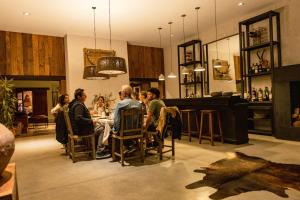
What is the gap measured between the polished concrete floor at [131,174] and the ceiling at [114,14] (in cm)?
355

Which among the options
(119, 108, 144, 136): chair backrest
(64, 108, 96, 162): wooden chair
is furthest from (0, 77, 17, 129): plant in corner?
(119, 108, 144, 136): chair backrest

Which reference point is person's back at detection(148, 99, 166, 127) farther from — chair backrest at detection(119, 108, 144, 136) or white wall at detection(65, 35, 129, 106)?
white wall at detection(65, 35, 129, 106)

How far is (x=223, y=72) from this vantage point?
8.17 metres

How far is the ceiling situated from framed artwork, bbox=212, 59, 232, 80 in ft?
4.82

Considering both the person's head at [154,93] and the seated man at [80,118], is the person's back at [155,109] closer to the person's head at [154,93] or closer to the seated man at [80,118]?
the person's head at [154,93]

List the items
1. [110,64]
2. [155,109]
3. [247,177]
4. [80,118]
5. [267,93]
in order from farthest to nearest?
1. [267,93]
2. [110,64]
3. [155,109]
4. [80,118]
5. [247,177]

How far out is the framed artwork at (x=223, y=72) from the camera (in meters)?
8.11

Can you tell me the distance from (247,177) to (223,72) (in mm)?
5687

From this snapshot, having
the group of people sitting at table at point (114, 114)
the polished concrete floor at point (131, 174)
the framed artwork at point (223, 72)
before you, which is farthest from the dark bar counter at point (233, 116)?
the framed artwork at point (223, 72)

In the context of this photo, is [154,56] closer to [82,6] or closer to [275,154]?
[82,6]

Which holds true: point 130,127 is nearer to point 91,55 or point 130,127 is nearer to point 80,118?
point 80,118

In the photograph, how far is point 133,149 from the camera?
4270 mm

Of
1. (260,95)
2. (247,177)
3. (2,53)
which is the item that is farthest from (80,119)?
(2,53)

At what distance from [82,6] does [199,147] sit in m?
4.43
